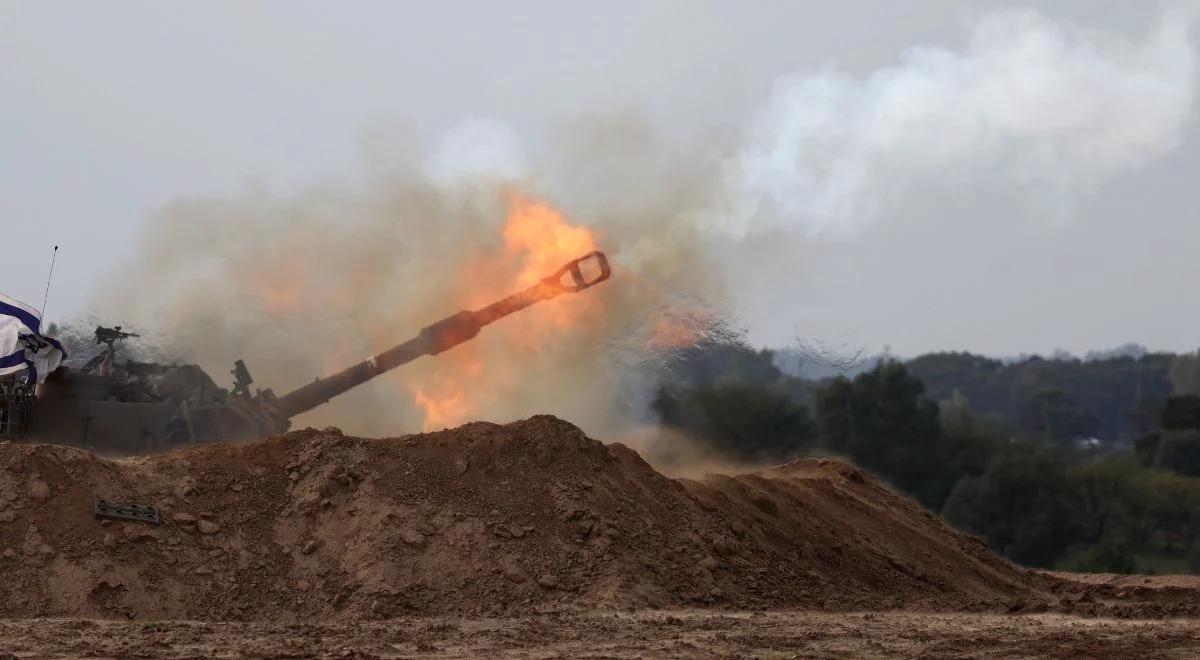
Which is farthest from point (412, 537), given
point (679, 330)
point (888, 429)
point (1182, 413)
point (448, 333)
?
point (1182, 413)

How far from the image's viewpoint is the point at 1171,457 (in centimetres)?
5909

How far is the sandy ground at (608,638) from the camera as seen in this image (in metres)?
15.3

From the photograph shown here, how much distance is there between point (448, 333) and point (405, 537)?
35.8 feet

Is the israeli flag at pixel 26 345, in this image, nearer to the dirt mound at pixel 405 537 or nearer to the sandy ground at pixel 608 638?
the dirt mound at pixel 405 537

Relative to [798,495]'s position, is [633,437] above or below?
above

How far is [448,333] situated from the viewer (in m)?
29.9

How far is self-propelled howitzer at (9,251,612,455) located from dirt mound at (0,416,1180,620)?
5.70 meters

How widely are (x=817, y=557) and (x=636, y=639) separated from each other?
6099mm

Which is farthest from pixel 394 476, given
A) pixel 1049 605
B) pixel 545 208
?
pixel 545 208

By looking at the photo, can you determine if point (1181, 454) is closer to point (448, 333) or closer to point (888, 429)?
point (888, 429)

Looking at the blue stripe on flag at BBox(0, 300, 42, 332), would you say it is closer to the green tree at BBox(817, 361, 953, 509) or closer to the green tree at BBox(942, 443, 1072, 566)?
the green tree at BBox(942, 443, 1072, 566)

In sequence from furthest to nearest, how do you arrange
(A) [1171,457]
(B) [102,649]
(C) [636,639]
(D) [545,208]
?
(A) [1171,457] → (D) [545,208] → (C) [636,639] → (B) [102,649]

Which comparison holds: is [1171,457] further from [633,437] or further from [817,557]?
[817,557]

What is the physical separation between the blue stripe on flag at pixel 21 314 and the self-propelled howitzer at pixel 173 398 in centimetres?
100
